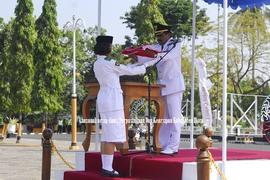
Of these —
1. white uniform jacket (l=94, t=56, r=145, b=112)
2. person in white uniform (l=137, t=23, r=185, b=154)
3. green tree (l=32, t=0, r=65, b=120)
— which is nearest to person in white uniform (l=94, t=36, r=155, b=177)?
white uniform jacket (l=94, t=56, r=145, b=112)

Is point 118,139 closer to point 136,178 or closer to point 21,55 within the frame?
point 136,178

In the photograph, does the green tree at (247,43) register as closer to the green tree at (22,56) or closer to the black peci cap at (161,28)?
the green tree at (22,56)

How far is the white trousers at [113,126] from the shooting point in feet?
22.5

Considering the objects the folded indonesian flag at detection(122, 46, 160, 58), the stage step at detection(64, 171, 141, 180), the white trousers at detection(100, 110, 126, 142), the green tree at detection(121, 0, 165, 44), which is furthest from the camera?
the green tree at detection(121, 0, 165, 44)

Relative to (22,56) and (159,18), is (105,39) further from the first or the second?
(22,56)

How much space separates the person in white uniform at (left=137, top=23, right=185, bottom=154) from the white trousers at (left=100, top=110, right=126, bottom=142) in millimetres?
921

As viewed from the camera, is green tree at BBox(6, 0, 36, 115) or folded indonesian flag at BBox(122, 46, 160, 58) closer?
folded indonesian flag at BBox(122, 46, 160, 58)

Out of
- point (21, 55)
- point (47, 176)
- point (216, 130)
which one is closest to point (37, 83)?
point (21, 55)

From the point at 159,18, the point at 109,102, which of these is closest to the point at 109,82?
the point at 109,102

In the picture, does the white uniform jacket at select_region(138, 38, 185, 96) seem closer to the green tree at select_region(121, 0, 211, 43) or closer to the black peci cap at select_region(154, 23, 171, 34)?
the black peci cap at select_region(154, 23, 171, 34)

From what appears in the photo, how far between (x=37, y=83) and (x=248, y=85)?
17740 mm

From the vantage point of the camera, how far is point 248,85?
127ft

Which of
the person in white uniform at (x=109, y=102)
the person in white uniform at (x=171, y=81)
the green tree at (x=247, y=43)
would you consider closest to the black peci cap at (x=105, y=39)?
the person in white uniform at (x=109, y=102)

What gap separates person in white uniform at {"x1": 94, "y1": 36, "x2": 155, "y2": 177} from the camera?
6.89 meters
